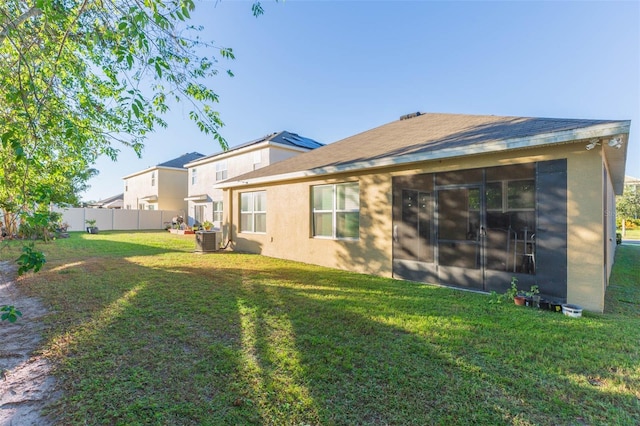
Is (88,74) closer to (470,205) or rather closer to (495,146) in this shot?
(495,146)

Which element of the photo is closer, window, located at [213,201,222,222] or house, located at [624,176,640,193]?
window, located at [213,201,222,222]

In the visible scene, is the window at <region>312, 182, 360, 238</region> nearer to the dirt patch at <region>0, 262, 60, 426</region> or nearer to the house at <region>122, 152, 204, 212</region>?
the dirt patch at <region>0, 262, 60, 426</region>

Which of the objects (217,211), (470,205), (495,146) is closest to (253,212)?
(470,205)

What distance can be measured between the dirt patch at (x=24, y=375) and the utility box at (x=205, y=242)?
6.88 meters

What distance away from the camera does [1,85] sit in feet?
12.5

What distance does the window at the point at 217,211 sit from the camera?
20203 millimetres

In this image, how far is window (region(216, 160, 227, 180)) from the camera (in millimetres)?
20234

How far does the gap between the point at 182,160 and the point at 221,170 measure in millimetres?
10897

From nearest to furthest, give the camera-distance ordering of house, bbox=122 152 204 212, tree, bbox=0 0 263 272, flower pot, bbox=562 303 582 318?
tree, bbox=0 0 263 272 → flower pot, bbox=562 303 582 318 → house, bbox=122 152 204 212

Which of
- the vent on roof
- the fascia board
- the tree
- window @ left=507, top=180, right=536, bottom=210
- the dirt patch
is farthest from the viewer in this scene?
the vent on roof

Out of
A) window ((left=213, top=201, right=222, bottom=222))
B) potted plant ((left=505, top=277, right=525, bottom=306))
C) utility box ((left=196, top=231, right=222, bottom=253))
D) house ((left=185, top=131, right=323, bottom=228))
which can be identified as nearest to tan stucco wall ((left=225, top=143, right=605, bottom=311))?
potted plant ((left=505, top=277, right=525, bottom=306))

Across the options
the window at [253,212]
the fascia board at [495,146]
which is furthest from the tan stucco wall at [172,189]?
the fascia board at [495,146]

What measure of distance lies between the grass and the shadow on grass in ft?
0.05

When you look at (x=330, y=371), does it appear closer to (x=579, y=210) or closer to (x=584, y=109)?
(x=579, y=210)
